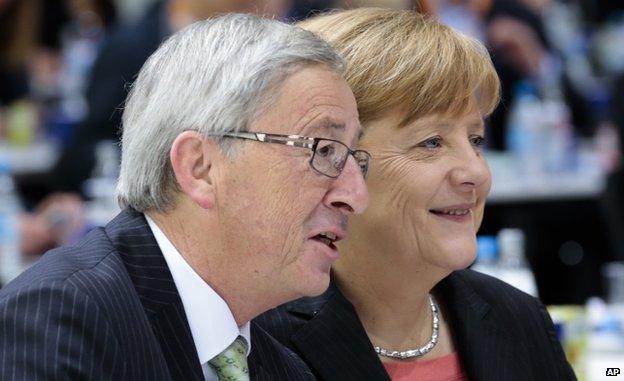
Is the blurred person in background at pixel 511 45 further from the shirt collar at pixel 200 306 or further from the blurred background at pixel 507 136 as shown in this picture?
the shirt collar at pixel 200 306

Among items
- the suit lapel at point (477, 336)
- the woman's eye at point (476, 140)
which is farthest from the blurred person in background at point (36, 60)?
the woman's eye at point (476, 140)

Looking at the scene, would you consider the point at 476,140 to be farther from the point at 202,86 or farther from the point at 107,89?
the point at 107,89

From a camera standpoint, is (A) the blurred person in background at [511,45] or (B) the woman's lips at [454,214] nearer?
(B) the woman's lips at [454,214]

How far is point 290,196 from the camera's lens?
6.62 ft

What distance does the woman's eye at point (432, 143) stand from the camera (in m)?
2.43

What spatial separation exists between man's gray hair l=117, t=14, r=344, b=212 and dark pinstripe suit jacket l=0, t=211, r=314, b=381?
0.29ft

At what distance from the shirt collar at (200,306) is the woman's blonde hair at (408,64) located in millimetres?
564

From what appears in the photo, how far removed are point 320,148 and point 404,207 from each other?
0.41 meters

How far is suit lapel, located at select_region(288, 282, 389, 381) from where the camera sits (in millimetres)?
2381

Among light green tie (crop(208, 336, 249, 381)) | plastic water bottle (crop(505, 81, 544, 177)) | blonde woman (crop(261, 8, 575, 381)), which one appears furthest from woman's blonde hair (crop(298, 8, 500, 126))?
plastic water bottle (crop(505, 81, 544, 177))

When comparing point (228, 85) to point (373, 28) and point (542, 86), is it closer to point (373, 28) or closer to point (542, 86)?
point (373, 28)

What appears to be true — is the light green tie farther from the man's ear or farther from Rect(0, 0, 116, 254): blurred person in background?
Rect(0, 0, 116, 254): blurred person in background

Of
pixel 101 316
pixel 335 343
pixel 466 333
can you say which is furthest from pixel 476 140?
pixel 101 316

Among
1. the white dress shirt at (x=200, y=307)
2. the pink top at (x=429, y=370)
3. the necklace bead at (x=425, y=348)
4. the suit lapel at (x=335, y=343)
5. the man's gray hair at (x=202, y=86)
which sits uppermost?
the man's gray hair at (x=202, y=86)
